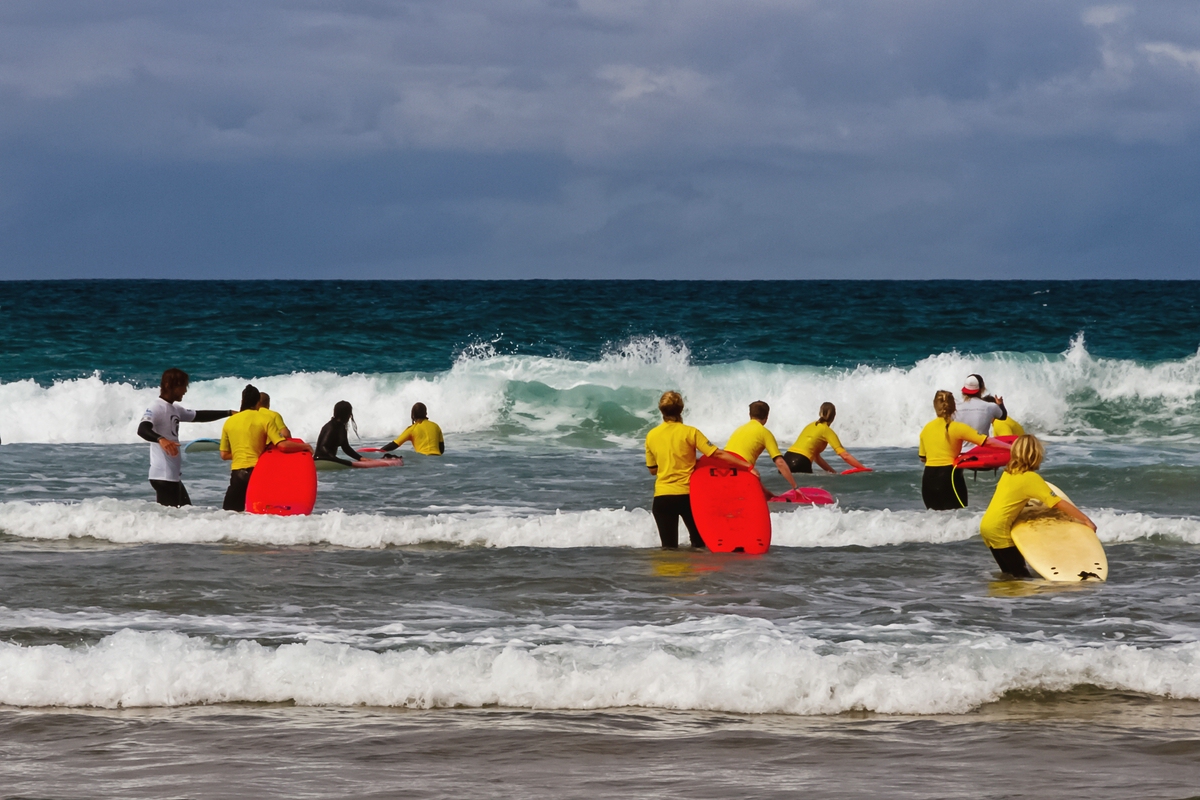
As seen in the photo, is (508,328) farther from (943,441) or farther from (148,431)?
(148,431)

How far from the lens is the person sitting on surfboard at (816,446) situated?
1378 cm

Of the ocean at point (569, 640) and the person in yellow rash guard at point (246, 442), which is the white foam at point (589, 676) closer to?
the ocean at point (569, 640)

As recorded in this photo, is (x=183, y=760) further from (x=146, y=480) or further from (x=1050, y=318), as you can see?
(x=1050, y=318)

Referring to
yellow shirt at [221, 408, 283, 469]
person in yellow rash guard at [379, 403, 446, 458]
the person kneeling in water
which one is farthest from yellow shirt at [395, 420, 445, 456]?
yellow shirt at [221, 408, 283, 469]

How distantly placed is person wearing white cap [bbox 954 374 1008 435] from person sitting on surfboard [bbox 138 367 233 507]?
665 cm

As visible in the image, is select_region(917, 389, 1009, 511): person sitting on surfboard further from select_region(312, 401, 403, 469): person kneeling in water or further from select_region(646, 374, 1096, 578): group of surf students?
select_region(312, 401, 403, 469): person kneeling in water

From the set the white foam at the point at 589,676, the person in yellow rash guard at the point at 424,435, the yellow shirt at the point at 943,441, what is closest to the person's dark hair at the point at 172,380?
the white foam at the point at 589,676

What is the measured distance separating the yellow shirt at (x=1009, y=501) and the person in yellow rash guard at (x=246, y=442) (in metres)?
5.55

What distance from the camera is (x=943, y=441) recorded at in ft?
38.2

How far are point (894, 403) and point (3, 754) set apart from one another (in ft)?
63.1

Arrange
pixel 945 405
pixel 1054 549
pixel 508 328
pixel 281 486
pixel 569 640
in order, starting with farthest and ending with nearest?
pixel 508 328 < pixel 945 405 < pixel 281 486 < pixel 1054 549 < pixel 569 640

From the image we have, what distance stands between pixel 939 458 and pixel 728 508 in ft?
8.79

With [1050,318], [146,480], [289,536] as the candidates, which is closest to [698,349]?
[1050,318]

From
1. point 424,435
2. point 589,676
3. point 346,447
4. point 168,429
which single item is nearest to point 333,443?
point 346,447
